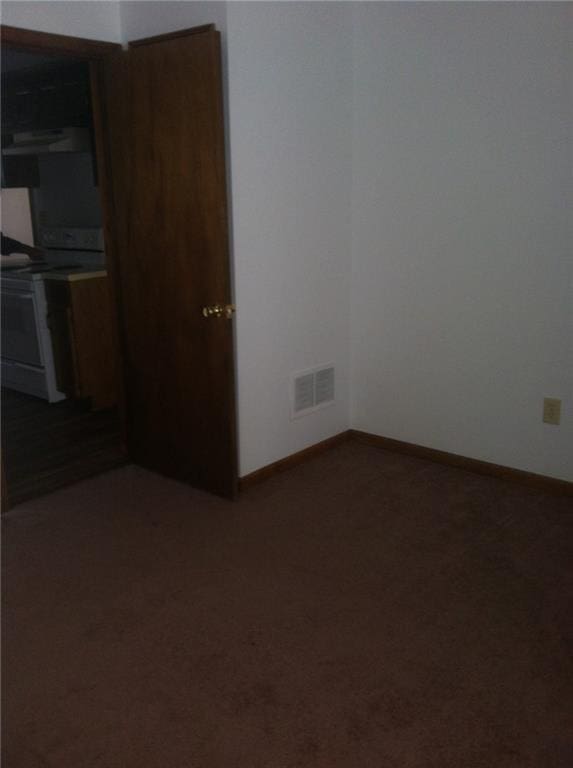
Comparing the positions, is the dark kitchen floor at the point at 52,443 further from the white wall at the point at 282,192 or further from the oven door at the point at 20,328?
the white wall at the point at 282,192

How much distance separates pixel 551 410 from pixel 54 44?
267cm

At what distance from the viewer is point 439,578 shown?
2.56 m

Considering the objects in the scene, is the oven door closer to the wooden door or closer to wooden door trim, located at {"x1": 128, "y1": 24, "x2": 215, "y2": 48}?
the wooden door

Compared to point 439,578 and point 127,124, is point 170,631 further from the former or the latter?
point 127,124

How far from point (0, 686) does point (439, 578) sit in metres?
1.51

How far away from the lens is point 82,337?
439 centimetres

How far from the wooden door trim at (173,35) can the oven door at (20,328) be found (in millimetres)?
1972

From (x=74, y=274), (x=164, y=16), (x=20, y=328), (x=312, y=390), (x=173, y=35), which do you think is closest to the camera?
(x=173, y=35)

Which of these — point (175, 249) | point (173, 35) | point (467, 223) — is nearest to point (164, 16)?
point (173, 35)

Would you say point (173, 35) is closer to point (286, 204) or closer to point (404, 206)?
point (286, 204)

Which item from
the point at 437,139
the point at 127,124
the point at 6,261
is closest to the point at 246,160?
the point at 127,124

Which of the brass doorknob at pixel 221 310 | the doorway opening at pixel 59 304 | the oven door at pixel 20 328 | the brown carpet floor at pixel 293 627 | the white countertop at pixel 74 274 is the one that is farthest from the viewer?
the oven door at pixel 20 328

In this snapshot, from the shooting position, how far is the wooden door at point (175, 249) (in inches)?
111

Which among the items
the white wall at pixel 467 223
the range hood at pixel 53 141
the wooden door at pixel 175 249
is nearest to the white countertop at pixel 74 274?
the range hood at pixel 53 141
